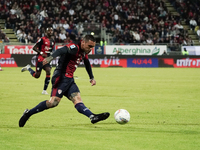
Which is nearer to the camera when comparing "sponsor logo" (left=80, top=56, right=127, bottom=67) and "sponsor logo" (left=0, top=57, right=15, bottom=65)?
"sponsor logo" (left=0, top=57, right=15, bottom=65)

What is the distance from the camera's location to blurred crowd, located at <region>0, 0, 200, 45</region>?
121 feet

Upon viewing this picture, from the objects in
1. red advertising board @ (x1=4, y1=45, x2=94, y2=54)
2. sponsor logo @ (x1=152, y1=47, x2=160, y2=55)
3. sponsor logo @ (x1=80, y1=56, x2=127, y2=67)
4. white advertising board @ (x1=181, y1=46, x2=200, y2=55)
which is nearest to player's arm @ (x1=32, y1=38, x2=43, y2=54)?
sponsor logo @ (x1=80, y1=56, x2=127, y2=67)

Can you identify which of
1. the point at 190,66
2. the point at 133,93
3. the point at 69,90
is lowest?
the point at 190,66

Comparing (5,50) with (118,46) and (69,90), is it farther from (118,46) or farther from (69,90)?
(69,90)

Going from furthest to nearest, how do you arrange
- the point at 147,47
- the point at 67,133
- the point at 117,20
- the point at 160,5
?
1. the point at 160,5
2. the point at 117,20
3. the point at 147,47
4. the point at 67,133

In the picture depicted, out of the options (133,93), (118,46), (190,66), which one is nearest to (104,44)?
(118,46)

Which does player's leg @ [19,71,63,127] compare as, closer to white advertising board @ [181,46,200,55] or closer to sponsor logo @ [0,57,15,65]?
sponsor logo @ [0,57,15,65]

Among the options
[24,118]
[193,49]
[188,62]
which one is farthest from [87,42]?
[193,49]

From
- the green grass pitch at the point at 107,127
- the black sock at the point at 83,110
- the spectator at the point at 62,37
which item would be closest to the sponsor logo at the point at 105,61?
the spectator at the point at 62,37

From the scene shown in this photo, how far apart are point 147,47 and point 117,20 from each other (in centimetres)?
514

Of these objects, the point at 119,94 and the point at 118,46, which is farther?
the point at 118,46

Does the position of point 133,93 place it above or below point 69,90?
below

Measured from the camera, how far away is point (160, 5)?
144 feet

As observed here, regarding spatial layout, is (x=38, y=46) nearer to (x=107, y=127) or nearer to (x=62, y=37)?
(x=107, y=127)
